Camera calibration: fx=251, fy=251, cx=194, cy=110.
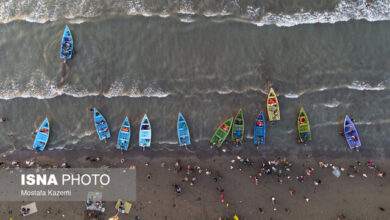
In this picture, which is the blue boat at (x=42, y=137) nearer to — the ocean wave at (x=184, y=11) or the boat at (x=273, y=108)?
the ocean wave at (x=184, y=11)

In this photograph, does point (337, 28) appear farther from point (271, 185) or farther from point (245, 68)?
point (271, 185)

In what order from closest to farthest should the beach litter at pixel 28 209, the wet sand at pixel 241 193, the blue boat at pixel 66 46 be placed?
the wet sand at pixel 241 193, the beach litter at pixel 28 209, the blue boat at pixel 66 46

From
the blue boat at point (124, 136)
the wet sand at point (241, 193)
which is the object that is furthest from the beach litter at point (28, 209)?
the blue boat at point (124, 136)

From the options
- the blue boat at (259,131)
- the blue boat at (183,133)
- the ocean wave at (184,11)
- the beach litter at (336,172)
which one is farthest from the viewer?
the ocean wave at (184,11)

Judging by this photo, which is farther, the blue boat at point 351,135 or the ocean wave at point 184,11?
the ocean wave at point 184,11

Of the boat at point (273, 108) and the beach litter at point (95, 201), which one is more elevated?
the boat at point (273, 108)

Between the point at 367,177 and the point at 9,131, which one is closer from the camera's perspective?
the point at 367,177

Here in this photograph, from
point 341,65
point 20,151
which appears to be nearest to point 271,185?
point 341,65

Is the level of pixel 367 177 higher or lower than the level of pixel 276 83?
lower
